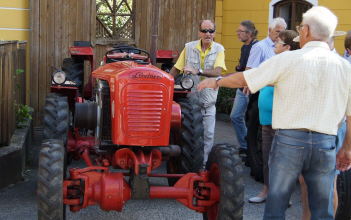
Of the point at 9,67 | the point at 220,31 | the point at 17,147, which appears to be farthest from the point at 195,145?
the point at 220,31

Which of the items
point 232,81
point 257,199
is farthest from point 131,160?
point 257,199

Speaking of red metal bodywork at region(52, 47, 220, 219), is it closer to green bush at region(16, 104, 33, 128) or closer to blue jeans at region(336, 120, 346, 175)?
blue jeans at region(336, 120, 346, 175)

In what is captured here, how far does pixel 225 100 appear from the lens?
1330cm

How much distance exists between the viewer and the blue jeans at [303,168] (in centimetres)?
453

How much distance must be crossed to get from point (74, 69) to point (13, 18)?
2.20m

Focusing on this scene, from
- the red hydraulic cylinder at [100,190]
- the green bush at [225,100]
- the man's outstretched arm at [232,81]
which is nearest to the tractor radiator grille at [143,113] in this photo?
the red hydraulic cylinder at [100,190]

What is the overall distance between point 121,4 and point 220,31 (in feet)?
11.4

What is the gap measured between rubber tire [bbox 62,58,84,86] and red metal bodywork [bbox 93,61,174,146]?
3.32m

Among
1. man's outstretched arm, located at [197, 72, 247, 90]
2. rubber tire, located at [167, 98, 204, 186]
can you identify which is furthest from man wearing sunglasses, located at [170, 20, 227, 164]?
man's outstretched arm, located at [197, 72, 247, 90]

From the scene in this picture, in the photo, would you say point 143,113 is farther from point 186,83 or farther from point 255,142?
point 255,142

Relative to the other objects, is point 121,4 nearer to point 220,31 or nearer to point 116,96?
point 220,31

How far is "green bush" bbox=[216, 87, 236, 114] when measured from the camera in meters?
13.2

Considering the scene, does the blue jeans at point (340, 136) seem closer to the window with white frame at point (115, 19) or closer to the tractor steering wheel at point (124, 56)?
the tractor steering wheel at point (124, 56)

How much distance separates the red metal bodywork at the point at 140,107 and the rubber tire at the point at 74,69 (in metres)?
3.32
